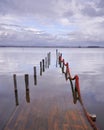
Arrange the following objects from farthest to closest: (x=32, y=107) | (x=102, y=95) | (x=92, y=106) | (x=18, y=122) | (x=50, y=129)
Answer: (x=102, y=95) → (x=92, y=106) → (x=32, y=107) → (x=18, y=122) → (x=50, y=129)

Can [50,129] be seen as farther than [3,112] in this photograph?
No

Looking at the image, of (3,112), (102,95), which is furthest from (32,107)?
(102,95)

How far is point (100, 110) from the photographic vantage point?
15.5 meters

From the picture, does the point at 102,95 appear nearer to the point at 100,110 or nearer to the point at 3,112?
the point at 100,110

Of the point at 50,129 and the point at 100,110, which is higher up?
the point at 50,129

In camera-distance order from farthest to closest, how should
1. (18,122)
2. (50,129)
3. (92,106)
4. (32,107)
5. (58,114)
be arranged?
(92,106), (32,107), (58,114), (18,122), (50,129)

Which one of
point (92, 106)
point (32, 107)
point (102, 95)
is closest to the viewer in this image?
point (32, 107)

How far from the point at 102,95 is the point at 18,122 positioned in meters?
12.2

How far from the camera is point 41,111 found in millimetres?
13336

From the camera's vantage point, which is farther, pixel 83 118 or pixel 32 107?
pixel 32 107

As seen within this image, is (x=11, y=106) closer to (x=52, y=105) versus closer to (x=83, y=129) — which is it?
(x=52, y=105)

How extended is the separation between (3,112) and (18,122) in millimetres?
3721

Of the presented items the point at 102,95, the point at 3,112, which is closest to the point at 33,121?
the point at 3,112

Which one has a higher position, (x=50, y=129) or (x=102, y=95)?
(x=50, y=129)
